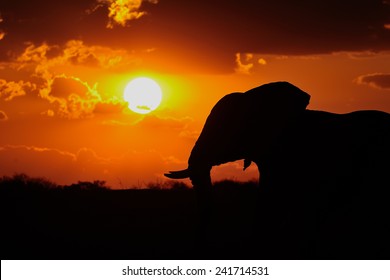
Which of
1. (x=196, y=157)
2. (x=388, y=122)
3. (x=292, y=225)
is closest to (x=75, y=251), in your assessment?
(x=196, y=157)

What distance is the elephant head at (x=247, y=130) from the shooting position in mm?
16188

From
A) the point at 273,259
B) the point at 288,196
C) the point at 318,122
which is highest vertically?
the point at 318,122

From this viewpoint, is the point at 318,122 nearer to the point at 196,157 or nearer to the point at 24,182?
the point at 196,157

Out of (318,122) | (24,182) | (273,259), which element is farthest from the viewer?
(24,182)

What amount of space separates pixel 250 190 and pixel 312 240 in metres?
8.01

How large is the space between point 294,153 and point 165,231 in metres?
3.26

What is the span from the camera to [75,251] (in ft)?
52.8

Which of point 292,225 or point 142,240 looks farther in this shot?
point 142,240

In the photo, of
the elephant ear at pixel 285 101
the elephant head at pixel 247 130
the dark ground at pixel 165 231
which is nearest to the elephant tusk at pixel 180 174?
the elephant head at pixel 247 130

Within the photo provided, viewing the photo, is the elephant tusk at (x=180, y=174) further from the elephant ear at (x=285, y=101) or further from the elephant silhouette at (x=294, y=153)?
the elephant ear at (x=285, y=101)

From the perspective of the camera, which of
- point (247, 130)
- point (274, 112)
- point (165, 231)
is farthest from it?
point (165, 231)

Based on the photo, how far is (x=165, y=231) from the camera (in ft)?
57.8

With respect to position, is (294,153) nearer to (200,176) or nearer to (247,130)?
(247,130)

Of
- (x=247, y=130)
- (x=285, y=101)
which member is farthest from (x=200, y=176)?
(x=285, y=101)
